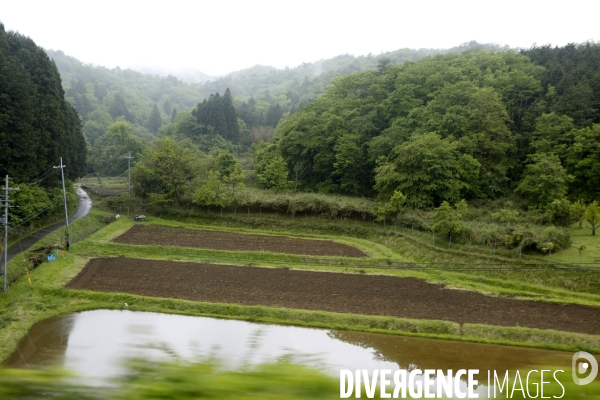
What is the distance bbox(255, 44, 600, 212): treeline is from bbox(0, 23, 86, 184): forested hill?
17930mm

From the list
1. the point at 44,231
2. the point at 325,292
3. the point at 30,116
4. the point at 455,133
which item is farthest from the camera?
the point at 455,133

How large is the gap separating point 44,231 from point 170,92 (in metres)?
117

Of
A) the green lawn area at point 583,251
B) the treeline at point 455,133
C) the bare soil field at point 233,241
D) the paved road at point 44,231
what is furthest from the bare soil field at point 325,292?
the treeline at point 455,133

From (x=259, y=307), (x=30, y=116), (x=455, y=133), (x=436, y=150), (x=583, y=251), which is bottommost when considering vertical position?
(x=259, y=307)

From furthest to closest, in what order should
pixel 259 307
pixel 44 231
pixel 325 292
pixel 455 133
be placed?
pixel 455 133, pixel 44 231, pixel 325 292, pixel 259 307

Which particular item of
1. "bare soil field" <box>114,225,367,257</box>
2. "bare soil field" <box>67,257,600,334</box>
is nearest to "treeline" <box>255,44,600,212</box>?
"bare soil field" <box>114,225,367,257</box>

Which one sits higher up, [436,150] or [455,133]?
[455,133]

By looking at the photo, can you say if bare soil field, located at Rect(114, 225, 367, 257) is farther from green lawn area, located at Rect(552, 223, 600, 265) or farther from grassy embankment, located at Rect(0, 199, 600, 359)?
green lawn area, located at Rect(552, 223, 600, 265)

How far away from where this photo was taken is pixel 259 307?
1586 cm

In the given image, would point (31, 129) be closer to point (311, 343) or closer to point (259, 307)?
point (259, 307)

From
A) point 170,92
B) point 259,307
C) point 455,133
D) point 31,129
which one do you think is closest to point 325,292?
point 259,307

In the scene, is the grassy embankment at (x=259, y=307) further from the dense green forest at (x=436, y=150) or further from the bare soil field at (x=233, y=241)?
the dense green forest at (x=436, y=150)

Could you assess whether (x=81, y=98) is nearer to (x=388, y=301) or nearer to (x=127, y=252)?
(x=127, y=252)

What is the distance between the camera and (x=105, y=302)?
1695cm
